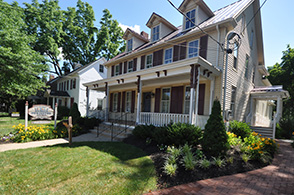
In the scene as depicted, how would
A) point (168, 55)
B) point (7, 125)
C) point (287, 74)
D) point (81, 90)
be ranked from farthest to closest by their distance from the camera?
point (81, 90) < point (287, 74) < point (7, 125) < point (168, 55)

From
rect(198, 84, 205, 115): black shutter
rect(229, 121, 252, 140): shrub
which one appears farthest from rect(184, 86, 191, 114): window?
rect(229, 121, 252, 140): shrub

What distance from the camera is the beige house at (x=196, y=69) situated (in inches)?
308

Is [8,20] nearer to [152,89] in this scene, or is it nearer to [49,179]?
[152,89]

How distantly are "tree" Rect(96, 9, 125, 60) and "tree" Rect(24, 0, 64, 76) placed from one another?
6181mm

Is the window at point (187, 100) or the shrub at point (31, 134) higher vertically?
the window at point (187, 100)

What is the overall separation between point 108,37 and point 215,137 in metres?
26.4

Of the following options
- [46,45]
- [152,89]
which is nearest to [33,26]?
[46,45]

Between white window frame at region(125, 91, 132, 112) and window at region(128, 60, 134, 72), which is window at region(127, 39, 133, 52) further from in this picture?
white window frame at region(125, 91, 132, 112)

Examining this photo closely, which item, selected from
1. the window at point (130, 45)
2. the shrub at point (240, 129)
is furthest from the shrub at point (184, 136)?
the window at point (130, 45)

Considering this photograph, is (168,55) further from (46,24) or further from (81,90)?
(46,24)

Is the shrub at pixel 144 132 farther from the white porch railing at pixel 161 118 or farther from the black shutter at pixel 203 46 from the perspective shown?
the black shutter at pixel 203 46

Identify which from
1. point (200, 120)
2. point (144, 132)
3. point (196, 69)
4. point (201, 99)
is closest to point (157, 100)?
point (201, 99)

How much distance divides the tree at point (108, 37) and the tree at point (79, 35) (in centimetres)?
128

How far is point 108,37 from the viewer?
27047 millimetres
